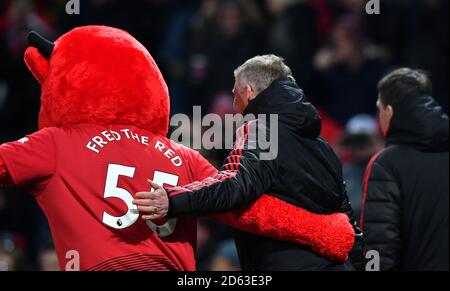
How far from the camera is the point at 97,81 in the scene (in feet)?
11.7

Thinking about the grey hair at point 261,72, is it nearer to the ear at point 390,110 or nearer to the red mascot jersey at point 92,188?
the red mascot jersey at point 92,188

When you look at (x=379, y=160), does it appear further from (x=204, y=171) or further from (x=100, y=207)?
(x=100, y=207)

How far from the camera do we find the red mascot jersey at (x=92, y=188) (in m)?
3.45

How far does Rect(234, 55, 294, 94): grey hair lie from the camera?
3.80 metres

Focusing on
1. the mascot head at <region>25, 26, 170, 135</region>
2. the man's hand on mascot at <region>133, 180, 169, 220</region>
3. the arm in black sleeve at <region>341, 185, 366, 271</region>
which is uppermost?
the mascot head at <region>25, 26, 170, 135</region>

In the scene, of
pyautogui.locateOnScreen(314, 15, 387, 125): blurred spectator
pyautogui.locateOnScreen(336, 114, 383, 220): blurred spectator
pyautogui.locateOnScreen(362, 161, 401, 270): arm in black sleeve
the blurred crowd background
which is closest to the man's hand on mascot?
pyautogui.locateOnScreen(362, 161, 401, 270): arm in black sleeve

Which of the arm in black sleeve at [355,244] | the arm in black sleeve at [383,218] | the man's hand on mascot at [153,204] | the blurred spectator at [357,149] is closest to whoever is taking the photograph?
the man's hand on mascot at [153,204]

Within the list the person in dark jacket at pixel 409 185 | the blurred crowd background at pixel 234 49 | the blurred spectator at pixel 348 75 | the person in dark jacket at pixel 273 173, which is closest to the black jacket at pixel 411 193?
the person in dark jacket at pixel 409 185

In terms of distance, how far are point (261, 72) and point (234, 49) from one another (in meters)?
3.69

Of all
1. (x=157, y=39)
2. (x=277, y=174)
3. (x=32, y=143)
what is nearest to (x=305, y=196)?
(x=277, y=174)

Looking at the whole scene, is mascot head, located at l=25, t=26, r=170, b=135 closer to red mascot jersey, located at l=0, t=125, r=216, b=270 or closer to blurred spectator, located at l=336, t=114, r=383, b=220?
red mascot jersey, located at l=0, t=125, r=216, b=270

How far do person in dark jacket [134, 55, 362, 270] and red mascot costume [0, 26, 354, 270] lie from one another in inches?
2.7

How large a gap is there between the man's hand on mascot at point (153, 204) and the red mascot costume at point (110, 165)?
0.44 ft

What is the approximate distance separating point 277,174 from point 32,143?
3.12 ft
